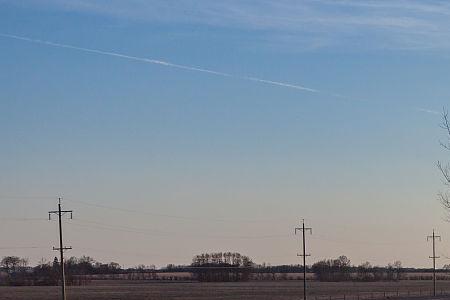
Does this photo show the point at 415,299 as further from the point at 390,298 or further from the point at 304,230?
the point at 304,230

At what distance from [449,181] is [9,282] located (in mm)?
179325

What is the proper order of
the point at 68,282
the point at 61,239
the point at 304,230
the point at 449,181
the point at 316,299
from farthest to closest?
the point at 68,282 < the point at 316,299 < the point at 304,230 < the point at 61,239 < the point at 449,181

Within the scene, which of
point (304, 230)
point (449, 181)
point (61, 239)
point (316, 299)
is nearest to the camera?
point (449, 181)

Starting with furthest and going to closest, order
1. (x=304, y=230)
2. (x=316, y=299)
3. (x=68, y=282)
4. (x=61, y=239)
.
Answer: (x=68, y=282), (x=316, y=299), (x=304, y=230), (x=61, y=239)

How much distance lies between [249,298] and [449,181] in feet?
291

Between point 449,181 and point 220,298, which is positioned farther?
point 220,298

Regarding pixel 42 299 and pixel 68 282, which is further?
pixel 68 282

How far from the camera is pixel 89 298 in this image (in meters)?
111

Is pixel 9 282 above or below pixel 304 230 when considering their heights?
below

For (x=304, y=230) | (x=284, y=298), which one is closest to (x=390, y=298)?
(x=284, y=298)

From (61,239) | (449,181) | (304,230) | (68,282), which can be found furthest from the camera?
(68,282)

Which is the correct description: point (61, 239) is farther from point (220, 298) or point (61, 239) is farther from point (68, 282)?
point (68, 282)

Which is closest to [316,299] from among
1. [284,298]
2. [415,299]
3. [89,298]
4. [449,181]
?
[284,298]

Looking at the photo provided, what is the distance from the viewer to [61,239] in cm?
7444
